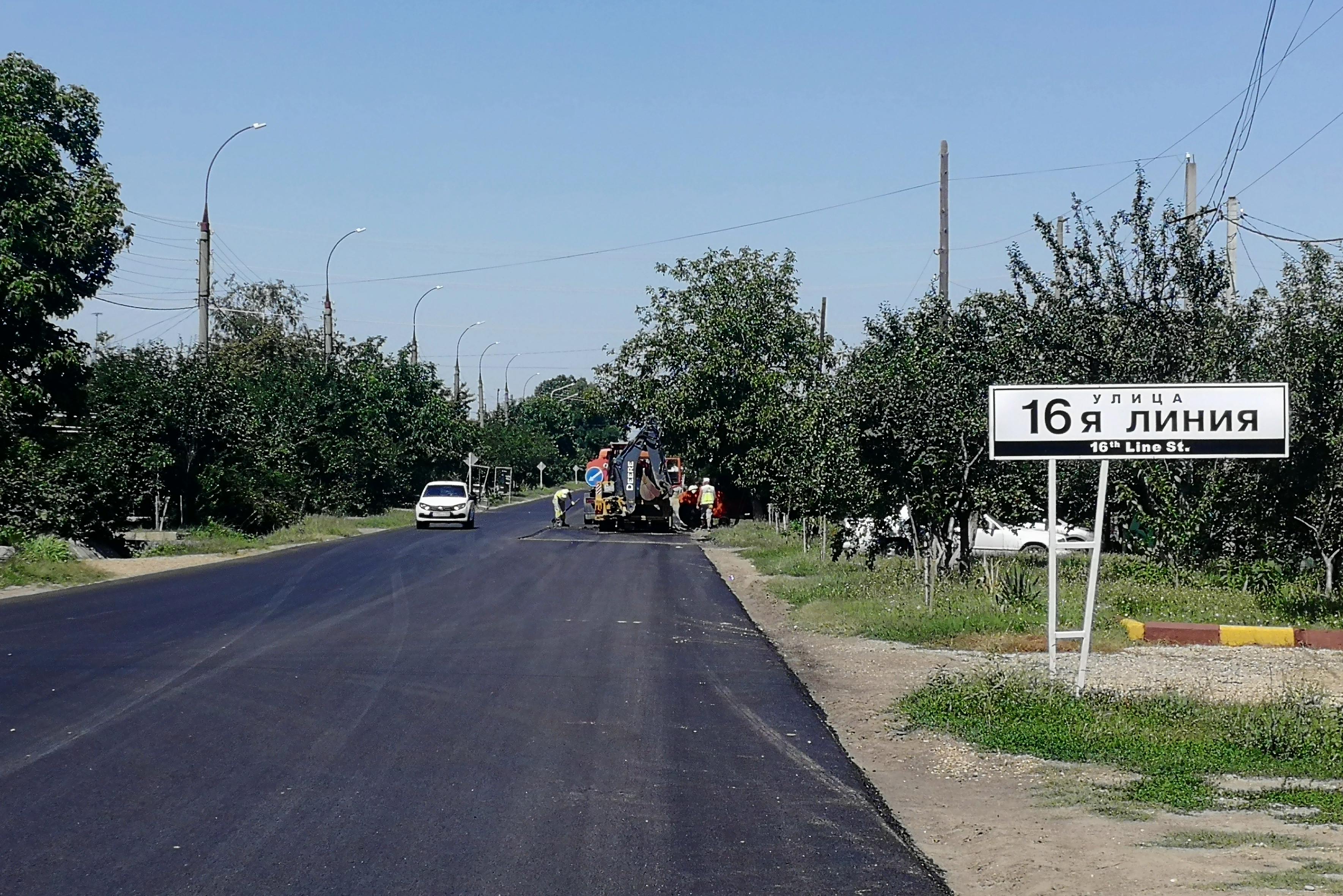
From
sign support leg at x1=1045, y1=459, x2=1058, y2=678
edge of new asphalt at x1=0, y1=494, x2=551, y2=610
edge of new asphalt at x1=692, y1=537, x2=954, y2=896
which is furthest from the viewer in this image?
edge of new asphalt at x1=0, y1=494, x2=551, y2=610

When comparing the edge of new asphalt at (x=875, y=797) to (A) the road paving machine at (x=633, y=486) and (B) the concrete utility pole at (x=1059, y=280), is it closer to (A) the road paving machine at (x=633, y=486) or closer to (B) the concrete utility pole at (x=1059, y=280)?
(B) the concrete utility pole at (x=1059, y=280)

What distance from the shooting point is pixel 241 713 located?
1075 cm

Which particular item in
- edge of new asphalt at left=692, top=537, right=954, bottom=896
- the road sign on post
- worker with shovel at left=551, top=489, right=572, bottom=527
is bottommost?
edge of new asphalt at left=692, top=537, right=954, bottom=896

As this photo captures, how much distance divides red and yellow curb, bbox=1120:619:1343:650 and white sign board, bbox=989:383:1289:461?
5096mm

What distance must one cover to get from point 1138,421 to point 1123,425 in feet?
0.40

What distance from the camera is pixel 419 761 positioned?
A: 9.05m

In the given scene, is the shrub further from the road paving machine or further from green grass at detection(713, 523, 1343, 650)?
Answer: the road paving machine

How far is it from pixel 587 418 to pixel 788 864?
160 feet

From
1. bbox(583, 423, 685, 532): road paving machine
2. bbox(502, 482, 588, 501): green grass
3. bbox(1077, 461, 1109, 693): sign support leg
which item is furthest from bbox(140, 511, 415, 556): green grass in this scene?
bbox(502, 482, 588, 501): green grass

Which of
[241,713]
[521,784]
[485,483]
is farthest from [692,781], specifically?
[485,483]

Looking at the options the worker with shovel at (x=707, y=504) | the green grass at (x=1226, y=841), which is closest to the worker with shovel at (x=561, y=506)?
the worker with shovel at (x=707, y=504)

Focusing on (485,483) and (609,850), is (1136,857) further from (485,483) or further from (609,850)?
(485,483)

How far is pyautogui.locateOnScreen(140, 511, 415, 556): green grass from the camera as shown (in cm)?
3312

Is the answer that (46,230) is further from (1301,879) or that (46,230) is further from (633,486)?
(1301,879)
